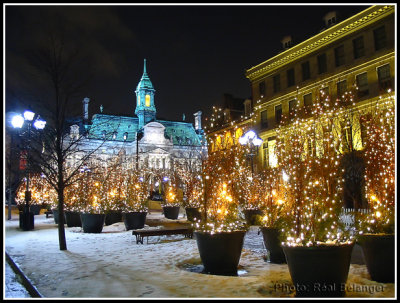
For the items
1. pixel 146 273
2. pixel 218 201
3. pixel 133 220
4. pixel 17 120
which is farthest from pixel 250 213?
pixel 146 273

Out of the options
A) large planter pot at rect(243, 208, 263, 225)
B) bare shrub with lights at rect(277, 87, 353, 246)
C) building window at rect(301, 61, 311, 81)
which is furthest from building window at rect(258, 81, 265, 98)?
bare shrub with lights at rect(277, 87, 353, 246)

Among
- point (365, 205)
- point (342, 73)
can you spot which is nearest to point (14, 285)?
point (365, 205)

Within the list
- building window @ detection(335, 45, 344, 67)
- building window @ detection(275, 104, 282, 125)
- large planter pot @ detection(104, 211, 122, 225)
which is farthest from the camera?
building window @ detection(275, 104, 282, 125)

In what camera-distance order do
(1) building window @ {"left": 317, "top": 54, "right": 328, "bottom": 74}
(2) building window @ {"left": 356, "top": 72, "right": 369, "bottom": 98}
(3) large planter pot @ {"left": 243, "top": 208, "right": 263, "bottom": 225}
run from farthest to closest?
1. (1) building window @ {"left": 317, "top": 54, "right": 328, "bottom": 74}
2. (2) building window @ {"left": 356, "top": 72, "right": 369, "bottom": 98}
3. (3) large planter pot @ {"left": 243, "top": 208, "right": 263, "bottom": 225}

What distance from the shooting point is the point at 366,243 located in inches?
299

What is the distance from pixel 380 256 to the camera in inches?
290

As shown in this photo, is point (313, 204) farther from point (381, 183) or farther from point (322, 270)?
point (381, 183)

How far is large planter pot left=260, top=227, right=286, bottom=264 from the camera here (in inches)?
395

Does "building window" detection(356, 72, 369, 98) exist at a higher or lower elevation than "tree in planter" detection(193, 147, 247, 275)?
higher

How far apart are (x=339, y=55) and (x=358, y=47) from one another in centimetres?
192

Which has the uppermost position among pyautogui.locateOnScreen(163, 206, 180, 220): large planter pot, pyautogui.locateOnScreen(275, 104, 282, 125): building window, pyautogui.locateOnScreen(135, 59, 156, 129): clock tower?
pyautogui.locateOnScreen(135, 59, 156, 129): clock tower

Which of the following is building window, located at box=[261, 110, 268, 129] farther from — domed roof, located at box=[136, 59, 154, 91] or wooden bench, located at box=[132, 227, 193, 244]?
domed roof, located at box=[136, 59, 154, 91]

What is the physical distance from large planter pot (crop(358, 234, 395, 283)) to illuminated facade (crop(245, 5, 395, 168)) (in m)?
16.3

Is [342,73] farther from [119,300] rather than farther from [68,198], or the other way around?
[119,300]
